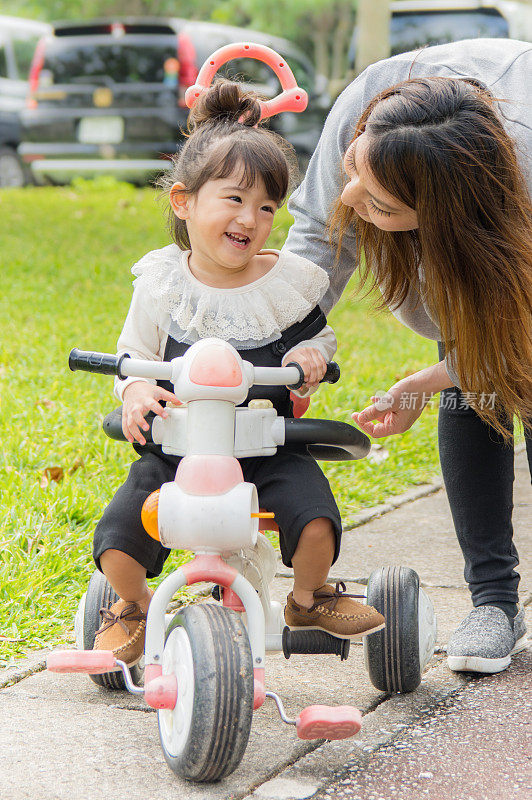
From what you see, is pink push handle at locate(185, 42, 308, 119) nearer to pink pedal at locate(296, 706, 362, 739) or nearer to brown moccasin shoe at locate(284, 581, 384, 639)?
brown moccasin shoe at locate(284, 581, 384, 639)

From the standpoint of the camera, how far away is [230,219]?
2.21m

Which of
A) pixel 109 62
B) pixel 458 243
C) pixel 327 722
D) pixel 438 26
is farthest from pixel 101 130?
pixel 327 722

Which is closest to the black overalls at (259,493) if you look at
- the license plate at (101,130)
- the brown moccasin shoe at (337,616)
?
the brown moccasin shoe at (337,616)

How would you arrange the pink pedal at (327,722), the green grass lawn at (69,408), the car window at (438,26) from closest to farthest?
the pink pedal at (327,722)
the green grass lawn at (69,408)
the car window at (438,26)

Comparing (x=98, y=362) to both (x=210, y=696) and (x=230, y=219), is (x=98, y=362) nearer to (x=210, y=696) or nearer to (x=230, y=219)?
(x=230, y=219)

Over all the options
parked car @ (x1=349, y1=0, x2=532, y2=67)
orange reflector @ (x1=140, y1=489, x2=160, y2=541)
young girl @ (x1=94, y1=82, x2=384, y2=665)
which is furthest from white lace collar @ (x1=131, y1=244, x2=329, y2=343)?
parked car @ (x1=349, y1=0, x2=532, y2=67)

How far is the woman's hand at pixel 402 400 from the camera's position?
2463 mm

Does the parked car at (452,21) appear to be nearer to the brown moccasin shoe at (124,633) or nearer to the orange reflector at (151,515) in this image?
the brown moccasin shoe at (124,633)

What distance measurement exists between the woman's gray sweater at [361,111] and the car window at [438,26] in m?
9.45

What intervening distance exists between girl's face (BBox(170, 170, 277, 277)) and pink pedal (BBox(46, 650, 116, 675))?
83 cm

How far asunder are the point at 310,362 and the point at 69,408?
2.15m

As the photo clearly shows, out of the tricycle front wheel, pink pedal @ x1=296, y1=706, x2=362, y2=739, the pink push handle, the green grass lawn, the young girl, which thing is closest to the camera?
the tricycle front wheel

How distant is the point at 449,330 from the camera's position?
7.36 feet

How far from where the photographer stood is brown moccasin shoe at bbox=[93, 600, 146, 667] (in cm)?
220
